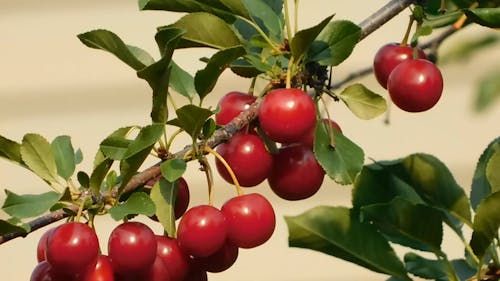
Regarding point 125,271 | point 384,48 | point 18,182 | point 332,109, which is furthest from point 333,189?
point 125,271

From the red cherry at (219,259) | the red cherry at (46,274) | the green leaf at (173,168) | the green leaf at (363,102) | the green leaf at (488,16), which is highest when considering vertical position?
the green leaf at (488,16)

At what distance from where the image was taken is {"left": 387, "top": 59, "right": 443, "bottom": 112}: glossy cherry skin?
2.82 ft

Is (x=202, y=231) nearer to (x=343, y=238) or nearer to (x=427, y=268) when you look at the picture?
(x=343, y=238)

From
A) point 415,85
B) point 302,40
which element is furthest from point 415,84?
point 302,40

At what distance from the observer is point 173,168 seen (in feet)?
2.55

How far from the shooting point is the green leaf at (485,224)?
0.80m

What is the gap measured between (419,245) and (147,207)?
0.81ft

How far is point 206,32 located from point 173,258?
182mm

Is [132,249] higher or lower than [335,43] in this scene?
lower

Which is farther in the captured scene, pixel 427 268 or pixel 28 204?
pixel 427 268

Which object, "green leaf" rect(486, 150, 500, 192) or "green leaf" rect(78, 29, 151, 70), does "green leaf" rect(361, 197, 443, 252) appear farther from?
"green leaf" rect(78, 29, 151, 70)

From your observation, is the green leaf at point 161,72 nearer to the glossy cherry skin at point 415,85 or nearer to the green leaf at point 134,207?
the green leaf at point 134,207

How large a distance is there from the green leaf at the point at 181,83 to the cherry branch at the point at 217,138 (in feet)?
0.30

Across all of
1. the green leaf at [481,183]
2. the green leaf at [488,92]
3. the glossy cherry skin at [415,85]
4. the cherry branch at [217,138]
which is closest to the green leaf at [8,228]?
the cherry branch at [217,138]
